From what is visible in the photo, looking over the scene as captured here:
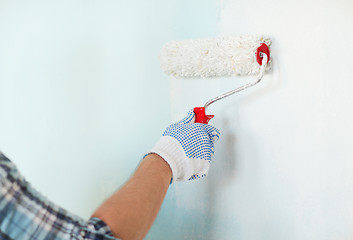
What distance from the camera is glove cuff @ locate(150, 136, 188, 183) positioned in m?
0.89

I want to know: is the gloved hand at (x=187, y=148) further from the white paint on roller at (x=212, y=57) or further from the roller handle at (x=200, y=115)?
the white paint on roller at (x=212, y=57)

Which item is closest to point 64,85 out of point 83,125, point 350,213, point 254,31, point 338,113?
point 83,125

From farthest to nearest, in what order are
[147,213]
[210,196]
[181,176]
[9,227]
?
[210,196], [181,176], [147,213], [9,227]

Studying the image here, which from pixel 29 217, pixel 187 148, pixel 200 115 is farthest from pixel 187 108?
pixel 29 217

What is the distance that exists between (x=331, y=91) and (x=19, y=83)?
105 cm

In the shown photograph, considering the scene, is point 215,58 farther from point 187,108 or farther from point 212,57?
point 187,108

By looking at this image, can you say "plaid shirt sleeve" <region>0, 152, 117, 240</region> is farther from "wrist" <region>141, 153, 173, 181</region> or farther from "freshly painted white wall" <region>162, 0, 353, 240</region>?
"freshly painted white wall" <region>162, 0, 353, 240</region>

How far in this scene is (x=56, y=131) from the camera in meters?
1.24

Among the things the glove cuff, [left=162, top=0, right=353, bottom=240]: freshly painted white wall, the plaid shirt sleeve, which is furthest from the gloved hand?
the plaid shirt sleeve

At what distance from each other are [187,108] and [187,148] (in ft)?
0.84

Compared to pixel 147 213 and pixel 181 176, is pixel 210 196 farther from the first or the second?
pixel 147 213

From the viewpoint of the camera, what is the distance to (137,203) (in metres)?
0.68

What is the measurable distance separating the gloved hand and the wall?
18 cm

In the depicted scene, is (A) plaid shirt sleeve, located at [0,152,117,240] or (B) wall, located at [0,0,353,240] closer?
(A) plaid shirt sleeve, located at [0,152,117,240]
